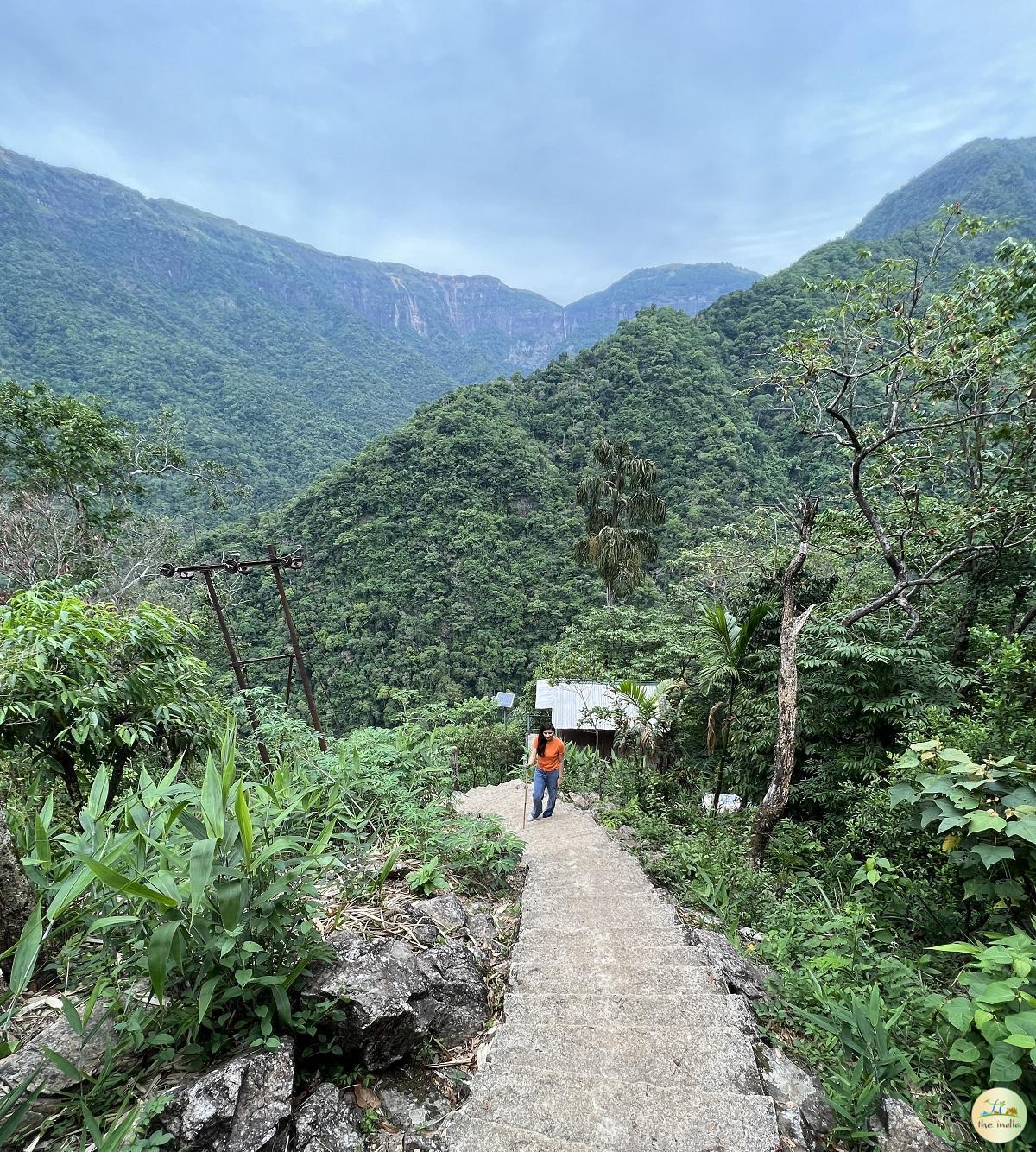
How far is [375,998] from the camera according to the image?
217cm

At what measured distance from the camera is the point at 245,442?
A: 173ft

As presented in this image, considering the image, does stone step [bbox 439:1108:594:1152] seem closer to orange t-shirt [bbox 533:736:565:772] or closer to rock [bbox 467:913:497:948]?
rock [bbox 467:913:497:948]

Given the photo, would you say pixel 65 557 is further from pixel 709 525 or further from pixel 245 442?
pixel 245 442

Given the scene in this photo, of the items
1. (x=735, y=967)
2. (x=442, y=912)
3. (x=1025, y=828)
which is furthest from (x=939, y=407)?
(x=442, y=912)

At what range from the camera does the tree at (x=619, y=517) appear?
17562 millimetres

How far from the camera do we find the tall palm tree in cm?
627

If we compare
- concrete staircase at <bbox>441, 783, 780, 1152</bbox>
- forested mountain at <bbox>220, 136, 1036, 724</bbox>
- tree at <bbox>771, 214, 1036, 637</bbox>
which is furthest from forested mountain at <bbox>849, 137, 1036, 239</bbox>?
concrete staircase at <bbox>441, 783, 780, 1152</bbox>

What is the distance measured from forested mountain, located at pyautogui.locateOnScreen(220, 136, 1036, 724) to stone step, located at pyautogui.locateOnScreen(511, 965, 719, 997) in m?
20.7

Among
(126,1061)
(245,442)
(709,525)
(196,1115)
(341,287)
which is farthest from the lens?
(341,287)

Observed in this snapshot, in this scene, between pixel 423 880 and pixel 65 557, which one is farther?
pixel 65 557

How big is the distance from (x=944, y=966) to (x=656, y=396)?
37.1 metres

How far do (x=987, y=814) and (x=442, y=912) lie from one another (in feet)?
8.95

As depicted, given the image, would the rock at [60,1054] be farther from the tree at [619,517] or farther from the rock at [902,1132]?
the tree at [619,517]

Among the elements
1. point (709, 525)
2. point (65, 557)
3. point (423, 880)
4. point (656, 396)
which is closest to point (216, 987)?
point (423, 880)
